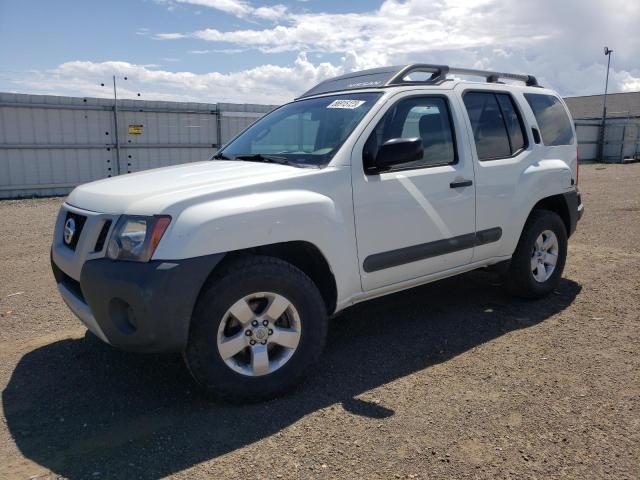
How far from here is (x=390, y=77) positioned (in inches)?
161

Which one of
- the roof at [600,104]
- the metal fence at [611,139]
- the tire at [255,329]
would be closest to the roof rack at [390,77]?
the tire at [255,329]

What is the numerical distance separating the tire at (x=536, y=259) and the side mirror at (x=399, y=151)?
1.88m

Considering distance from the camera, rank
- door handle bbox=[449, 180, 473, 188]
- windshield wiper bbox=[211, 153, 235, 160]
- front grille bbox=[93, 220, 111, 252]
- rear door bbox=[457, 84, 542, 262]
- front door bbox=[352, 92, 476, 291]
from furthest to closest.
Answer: rear door bbox=[457, 84, 542, 262]
windshield wiper bbox=[211, 153, 235, 160]
door handle bbox=[449, 180, 473, 188]
front door bbox=[352, 92, 476, 291]
front grille bbox=[93, 220, 111, 252]

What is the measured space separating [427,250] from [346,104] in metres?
1.22

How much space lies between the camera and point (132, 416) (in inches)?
122

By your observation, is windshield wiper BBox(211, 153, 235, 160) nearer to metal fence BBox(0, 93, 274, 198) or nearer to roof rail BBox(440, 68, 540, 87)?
roof rail BBox(440, 68, 540, 87)

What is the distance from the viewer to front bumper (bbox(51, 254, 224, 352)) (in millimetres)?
2750

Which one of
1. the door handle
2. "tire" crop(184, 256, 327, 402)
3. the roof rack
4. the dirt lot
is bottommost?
the dirt lot

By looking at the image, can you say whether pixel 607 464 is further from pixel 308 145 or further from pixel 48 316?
pixel 48 316

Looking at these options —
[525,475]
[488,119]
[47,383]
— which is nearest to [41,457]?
[47,383]

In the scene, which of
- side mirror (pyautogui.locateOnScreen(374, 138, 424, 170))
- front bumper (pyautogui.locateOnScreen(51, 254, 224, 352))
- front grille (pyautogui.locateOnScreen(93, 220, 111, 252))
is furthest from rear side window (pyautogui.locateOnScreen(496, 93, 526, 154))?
front grille (pyautogui.locateOnScreen(93, 220, 111, 252))

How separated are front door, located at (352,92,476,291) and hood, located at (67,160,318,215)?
515 millimetres

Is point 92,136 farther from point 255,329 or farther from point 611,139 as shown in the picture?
point 611,139

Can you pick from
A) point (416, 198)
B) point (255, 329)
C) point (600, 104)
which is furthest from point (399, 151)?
point (600, 104)
